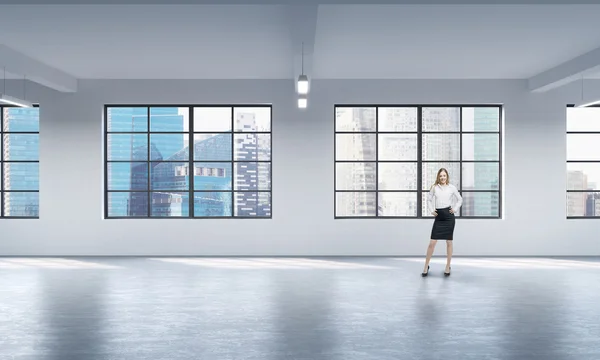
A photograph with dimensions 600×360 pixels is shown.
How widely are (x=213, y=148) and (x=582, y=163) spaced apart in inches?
276

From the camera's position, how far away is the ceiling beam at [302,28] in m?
6.21

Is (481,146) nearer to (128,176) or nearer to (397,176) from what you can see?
(397,176)

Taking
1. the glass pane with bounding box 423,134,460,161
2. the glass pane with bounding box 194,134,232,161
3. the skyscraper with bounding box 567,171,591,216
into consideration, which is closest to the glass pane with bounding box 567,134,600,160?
the skyscraper with bounding box 567,171,591,216

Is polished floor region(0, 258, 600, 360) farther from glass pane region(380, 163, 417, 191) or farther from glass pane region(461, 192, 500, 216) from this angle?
glass pane region(380, 163, 417, 191)

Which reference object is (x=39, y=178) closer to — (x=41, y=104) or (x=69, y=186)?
(x=69, y=186)

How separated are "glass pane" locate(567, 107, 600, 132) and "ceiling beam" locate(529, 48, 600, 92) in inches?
37.7

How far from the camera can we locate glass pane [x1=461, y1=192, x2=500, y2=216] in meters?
11.1

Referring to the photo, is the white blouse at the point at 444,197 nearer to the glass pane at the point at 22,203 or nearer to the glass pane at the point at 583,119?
the glass pane at the point at 583,119

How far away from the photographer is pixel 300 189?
35.7 ft

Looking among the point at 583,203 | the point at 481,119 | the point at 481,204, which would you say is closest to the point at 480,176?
the point at 481,204

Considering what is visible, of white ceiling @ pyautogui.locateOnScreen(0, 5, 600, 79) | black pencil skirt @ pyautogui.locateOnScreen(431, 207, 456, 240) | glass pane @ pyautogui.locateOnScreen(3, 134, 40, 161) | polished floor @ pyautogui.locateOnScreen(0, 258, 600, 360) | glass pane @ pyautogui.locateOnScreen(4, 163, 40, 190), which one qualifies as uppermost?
white ceiling @ pyautogui.locateOnScreen(0, 5, 600, 79)

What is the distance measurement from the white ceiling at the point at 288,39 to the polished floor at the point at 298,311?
3.27 meters

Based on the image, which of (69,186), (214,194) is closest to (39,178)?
(69,186)

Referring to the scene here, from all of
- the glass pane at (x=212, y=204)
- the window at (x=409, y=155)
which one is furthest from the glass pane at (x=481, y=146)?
the glass pane at (x=212, y=204)
